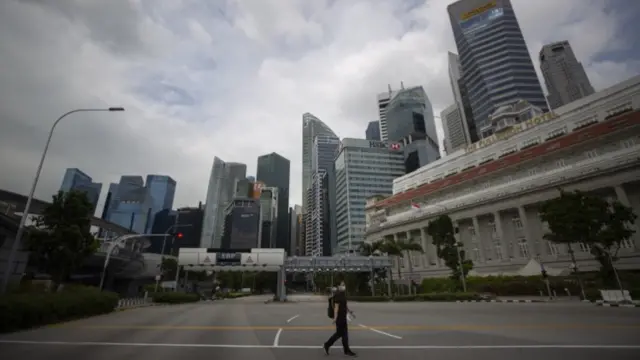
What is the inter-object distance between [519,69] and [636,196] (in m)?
119

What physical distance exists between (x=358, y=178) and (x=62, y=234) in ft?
379

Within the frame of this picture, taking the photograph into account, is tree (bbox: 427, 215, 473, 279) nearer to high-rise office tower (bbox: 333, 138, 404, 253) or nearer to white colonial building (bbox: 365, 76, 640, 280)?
white colonial building (bbox: 365, 76, 640, 280)

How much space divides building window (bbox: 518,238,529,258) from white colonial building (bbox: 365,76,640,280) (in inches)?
5.8

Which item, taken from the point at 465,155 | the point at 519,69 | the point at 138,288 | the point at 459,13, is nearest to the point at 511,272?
the point at 465,155

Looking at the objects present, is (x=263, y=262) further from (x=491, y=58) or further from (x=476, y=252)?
(x=491, y=58)


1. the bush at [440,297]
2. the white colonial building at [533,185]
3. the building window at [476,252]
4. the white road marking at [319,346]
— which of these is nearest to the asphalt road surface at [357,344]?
the white road marking at [319,346]

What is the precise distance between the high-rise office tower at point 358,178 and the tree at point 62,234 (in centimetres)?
10805

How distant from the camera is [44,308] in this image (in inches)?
542

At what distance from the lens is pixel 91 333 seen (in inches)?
452

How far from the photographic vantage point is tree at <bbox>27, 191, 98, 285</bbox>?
21516mm

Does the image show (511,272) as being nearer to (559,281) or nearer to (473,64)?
(559,281)

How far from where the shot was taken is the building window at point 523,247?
48.2 metres

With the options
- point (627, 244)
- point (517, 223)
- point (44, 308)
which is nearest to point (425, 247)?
point (517, 223)

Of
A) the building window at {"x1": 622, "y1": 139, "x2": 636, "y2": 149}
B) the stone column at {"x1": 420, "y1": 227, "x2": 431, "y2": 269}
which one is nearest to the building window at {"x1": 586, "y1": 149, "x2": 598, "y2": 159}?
the building window at {"x1": 622, "y1": 139, "x2": 636, "y2": 149}
